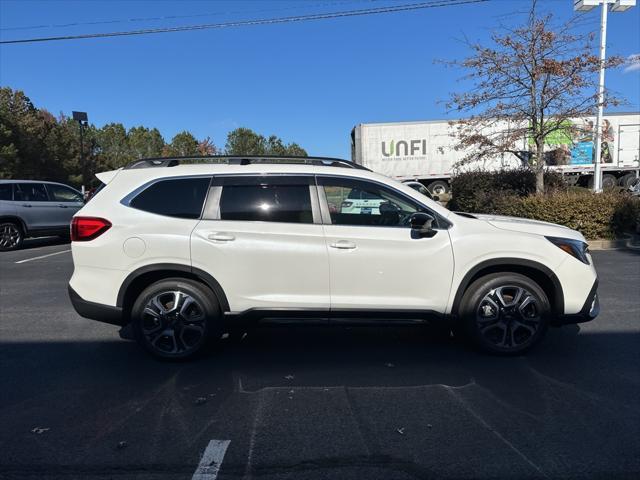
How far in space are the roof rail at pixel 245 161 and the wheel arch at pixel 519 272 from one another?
55.3 inches

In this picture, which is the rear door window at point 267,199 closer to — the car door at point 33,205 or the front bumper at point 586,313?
→ the front bumper at point 586,313

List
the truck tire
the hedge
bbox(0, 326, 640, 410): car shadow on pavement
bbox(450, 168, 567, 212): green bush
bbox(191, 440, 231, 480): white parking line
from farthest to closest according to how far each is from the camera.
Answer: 1. the truck tire
2. bbox(450, 168, 567, 212): green bush
3. the hedge
4. bbox(0, 326, 640, 410): car shadow on pavement
5. bbox(191, 440, 231, 480): white parking line

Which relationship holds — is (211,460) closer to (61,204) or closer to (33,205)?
(33,205)

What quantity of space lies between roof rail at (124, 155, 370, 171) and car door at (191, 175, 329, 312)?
0.27 m

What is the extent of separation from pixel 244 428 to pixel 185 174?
7.57 feet

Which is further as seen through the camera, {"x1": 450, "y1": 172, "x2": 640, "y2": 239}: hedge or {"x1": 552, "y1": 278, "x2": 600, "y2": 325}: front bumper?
{"x1": 450, "y1": 172, "x2": 640, "y2": 239}: hedge

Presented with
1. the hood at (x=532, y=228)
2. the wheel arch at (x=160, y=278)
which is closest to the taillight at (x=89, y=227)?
the wheel arch at (x=160, y=278)

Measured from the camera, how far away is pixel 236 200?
14.3 ft

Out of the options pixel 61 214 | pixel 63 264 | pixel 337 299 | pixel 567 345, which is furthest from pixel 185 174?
pixel 61 214

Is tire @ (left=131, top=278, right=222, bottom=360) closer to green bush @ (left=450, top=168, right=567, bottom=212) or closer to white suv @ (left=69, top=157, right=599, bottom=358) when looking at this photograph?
white suv @ (left=69, top=157, right=599, bottom=358)

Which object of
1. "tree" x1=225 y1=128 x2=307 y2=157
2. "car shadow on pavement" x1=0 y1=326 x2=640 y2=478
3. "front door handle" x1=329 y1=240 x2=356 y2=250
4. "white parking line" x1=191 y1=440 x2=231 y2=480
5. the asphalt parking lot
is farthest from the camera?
"tree" x1=225 y1=128 x2=307 y2=157

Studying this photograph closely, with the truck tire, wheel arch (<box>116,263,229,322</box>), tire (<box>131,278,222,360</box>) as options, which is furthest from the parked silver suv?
the truck tire

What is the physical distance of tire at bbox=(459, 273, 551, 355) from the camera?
4301 millimetres

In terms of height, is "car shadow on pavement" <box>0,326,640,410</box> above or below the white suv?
below
